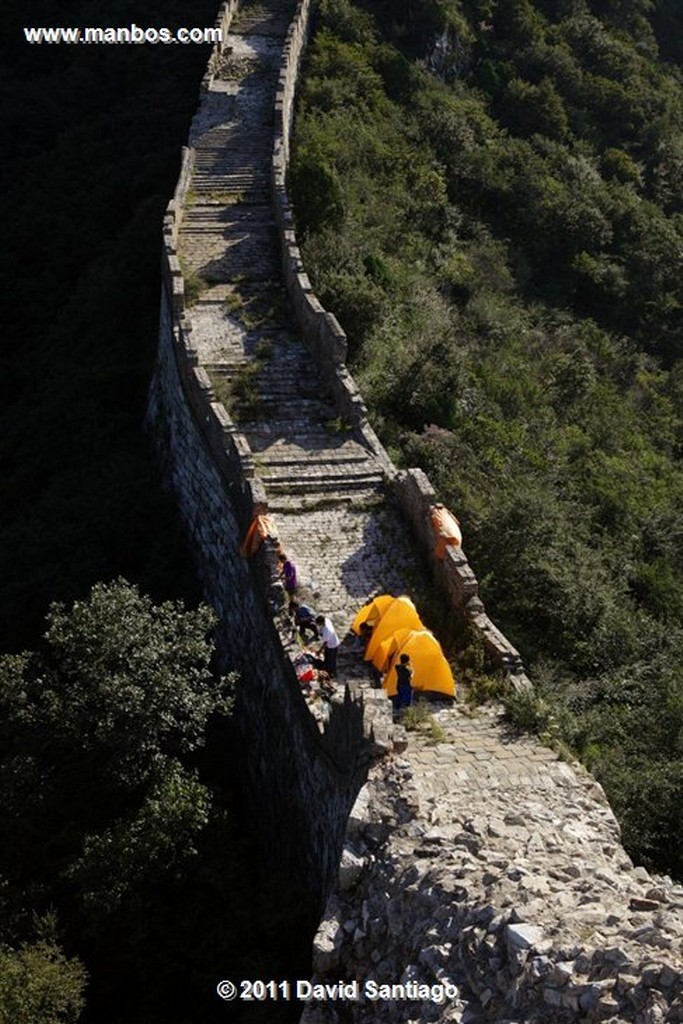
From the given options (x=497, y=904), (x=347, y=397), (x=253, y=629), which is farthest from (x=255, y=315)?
(x=497, y=904)

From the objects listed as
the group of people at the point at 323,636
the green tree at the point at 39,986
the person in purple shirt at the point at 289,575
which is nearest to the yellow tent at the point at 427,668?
the group of people at the point at 323,636

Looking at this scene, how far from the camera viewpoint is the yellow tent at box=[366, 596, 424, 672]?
15.7 meters

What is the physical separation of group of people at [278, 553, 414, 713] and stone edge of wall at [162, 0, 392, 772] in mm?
163

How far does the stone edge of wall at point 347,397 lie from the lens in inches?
633

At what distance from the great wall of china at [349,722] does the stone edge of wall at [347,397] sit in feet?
0.17

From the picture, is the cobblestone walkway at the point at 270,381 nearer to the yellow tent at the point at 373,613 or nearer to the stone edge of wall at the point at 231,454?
the yellow tent at the point at 373,613

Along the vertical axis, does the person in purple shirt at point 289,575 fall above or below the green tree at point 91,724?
above

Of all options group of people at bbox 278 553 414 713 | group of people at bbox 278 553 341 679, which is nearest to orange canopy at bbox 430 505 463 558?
group of people at bbox 278 553 414 713

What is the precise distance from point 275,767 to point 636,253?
69.4 ft

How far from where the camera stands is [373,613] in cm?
1614

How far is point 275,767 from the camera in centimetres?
1691

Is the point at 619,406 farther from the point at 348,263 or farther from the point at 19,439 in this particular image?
the point at 19,439

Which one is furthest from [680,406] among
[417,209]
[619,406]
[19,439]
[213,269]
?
[19,439]

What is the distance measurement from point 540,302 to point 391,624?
17.4 meters
